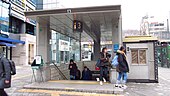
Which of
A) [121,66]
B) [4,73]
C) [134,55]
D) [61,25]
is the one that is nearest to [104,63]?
[121,66]

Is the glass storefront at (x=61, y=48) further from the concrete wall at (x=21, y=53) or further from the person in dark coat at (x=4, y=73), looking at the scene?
the concrete wall at (x=21, y=53)

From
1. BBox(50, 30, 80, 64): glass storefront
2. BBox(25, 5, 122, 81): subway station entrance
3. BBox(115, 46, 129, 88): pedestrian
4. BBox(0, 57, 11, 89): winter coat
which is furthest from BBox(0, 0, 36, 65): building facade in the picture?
BBox(0, 57, 11, 89): winter coat

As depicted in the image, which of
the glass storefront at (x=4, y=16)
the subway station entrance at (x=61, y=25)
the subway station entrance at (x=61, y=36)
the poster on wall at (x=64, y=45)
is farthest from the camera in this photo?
the glass storefront at (x=4, y=16)

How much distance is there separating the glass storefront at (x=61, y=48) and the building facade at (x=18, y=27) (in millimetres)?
13056

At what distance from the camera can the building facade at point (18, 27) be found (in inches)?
1049

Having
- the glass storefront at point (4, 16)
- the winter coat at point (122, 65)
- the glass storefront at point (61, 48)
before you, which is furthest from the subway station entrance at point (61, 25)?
the glass storefront at point (4, 16)

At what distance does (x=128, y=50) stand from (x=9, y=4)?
2197 centimetres

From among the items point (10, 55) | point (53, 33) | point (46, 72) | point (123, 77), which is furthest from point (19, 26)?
point (123, 77)

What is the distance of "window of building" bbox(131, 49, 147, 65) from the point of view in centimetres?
983

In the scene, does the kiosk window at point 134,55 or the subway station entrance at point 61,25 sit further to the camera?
the kiosk window at point 134,55

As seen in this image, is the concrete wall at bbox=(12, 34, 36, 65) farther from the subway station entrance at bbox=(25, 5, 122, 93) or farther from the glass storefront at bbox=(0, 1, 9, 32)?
the subway station entrance at bbox=(25, 5, 122, 93)

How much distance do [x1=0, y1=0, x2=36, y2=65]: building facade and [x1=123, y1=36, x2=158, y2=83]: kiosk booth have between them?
2009 centimetres

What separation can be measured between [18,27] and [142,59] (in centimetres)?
2700

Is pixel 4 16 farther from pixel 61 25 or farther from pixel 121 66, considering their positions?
pixel 121 66
